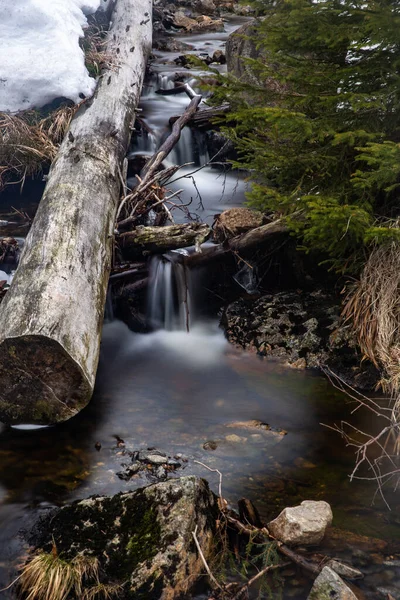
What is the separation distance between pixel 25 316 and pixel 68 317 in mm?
337

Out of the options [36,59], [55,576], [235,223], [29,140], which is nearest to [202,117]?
[36,59]

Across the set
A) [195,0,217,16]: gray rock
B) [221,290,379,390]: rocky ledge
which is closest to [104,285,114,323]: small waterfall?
[221,290,379,390]: rocky ledge

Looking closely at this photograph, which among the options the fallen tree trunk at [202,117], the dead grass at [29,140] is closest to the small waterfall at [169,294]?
the dead grass at [29,140]

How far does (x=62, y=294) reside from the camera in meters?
4.47

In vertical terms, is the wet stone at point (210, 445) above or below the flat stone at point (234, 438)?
above

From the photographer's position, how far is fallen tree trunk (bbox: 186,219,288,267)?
5984 mm

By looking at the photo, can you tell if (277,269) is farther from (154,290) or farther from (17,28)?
(17,28)

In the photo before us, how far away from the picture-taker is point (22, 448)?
13.8 ft

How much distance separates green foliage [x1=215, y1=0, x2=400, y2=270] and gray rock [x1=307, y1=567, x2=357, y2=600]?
7.75 ft

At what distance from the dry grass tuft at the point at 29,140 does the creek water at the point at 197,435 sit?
10.3ft

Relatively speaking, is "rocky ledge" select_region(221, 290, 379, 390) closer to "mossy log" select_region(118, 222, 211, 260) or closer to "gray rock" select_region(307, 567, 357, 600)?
"mossy log" select_region(118, 222, 211, 260)

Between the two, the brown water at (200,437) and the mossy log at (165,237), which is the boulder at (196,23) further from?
the brown water at (200,437)

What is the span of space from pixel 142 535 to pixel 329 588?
1064 millimetres

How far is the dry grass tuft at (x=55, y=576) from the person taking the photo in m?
2.80
